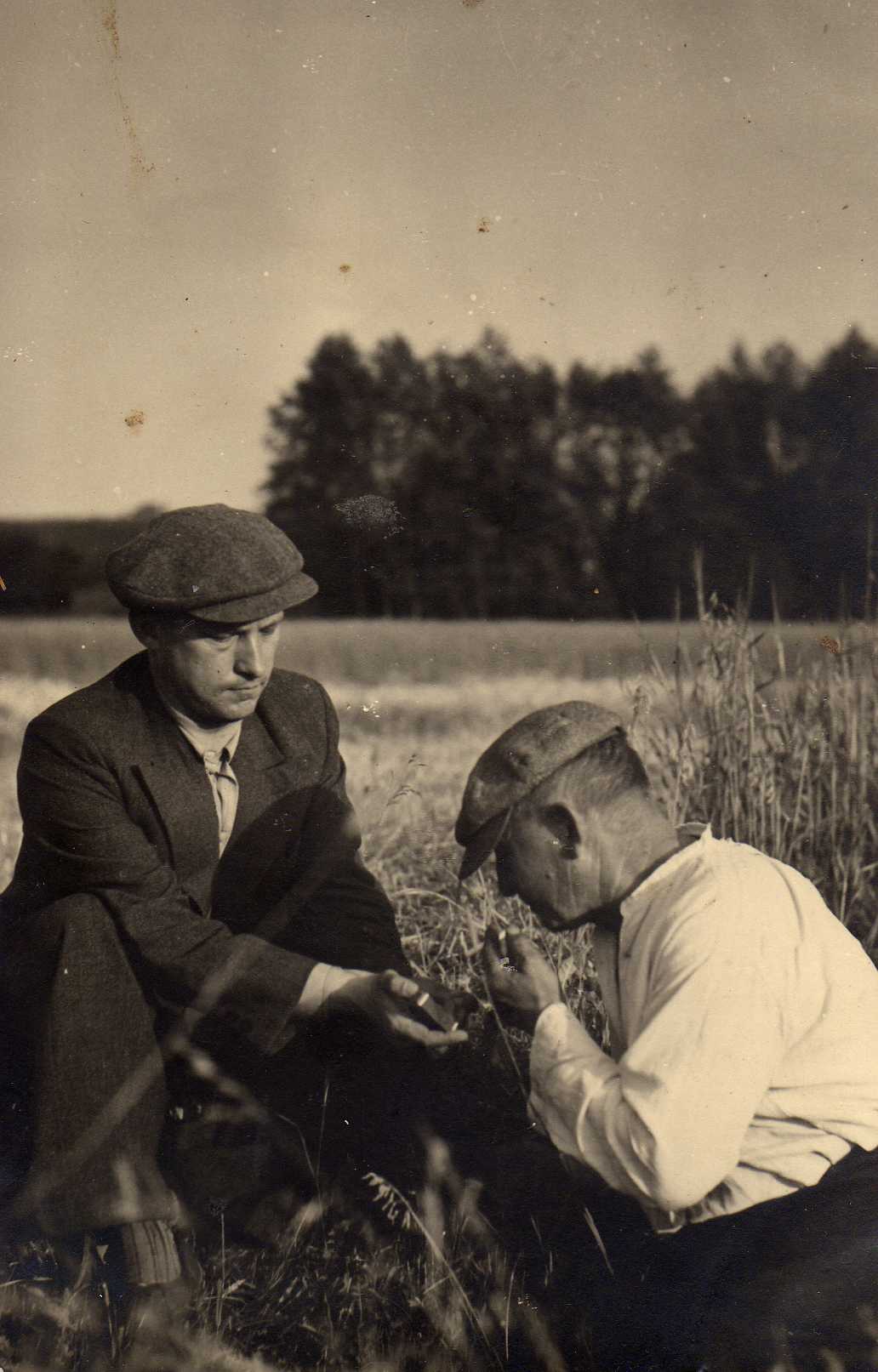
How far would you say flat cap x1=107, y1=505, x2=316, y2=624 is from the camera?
9.69ft

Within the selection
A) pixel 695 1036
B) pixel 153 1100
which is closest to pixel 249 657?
pixel 153 1100

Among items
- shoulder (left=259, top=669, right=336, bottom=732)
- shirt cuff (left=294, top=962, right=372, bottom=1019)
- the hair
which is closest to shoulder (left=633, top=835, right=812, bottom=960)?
the hair

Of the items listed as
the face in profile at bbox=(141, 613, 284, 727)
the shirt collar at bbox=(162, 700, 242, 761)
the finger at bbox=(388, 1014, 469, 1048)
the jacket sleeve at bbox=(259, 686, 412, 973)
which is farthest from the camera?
the jacket sleeve at bbox=(259, 686, 412, 973)

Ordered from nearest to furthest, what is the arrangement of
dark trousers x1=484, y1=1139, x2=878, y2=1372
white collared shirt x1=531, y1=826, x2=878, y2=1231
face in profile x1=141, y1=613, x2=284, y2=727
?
white collared shirt x1=531, y1=826, x2=878, y2=1231 → dark trousers x1=484, y1=1139, x2=878, y2=1372 → face in profile x1=141, y1=613, x2=284, y2=727

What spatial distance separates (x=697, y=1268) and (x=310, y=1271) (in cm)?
94

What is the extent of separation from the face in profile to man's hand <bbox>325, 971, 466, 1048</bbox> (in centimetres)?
75

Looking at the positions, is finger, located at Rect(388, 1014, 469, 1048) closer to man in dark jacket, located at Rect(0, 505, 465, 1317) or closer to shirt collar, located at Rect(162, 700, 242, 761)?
man in dark jacket, located at Rect(0, 505, 465, 1317)

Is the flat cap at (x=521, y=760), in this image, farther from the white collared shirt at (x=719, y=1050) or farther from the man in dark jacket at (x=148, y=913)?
the man in dark jacket at (x=148, y=913)

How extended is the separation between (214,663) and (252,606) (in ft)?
0.61

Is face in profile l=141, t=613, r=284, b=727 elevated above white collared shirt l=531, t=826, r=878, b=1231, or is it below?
above

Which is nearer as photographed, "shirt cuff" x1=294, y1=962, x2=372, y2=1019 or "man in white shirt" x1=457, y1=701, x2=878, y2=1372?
"man in white shirt" x1=457, y1=701, x2=878, y2=1372

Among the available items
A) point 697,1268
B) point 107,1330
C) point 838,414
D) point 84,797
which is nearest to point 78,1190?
point 107,1330

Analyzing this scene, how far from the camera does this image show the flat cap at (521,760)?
8.08 feet

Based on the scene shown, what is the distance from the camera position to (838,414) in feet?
11.0
